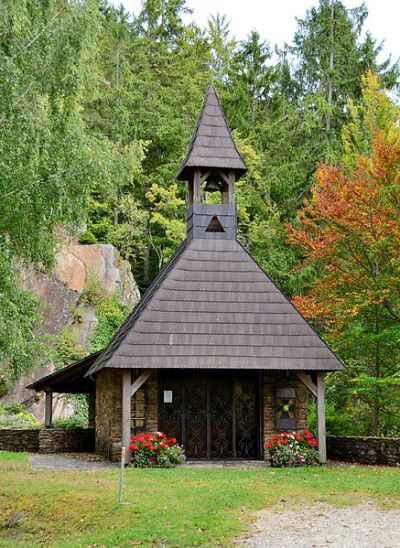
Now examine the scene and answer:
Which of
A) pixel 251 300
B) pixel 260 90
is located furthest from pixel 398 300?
pixel 260 90

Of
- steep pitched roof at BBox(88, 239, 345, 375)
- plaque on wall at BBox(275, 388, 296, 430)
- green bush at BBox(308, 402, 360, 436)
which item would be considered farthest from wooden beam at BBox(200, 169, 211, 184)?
green bush at BBox(308, 402, 360, 436)

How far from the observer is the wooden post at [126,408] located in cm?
1452

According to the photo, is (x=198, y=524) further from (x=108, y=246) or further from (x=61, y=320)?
(x=108, y=246)

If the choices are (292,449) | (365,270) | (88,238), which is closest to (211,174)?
(365,270)

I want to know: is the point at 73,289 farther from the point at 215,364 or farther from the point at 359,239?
the point at 215,364

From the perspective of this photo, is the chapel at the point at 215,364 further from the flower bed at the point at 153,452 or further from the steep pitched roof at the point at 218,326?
the flower bed at the point at 153,452

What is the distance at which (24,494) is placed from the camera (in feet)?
35.9

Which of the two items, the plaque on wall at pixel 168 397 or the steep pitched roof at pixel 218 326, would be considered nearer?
the steep pitched roof at pixel 218 326

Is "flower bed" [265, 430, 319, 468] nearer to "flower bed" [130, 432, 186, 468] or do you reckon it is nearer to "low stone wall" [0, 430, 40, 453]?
"flower bed" [130, 432, 186, 468]

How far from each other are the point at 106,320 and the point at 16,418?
545 cm

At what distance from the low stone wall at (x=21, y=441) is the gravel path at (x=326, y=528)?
11454 mm

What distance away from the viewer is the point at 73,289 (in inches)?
1054

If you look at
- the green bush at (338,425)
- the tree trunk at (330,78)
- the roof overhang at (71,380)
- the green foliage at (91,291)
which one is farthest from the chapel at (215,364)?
the tree trunk at (330,78)

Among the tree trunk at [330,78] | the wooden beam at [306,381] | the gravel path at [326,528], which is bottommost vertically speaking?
the gravel path at [326,528]
